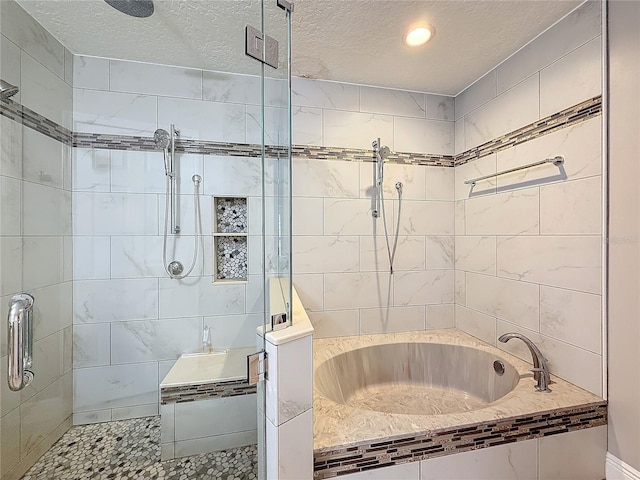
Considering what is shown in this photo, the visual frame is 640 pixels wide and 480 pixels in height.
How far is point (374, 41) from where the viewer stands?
5.66 feet

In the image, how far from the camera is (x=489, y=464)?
123cm

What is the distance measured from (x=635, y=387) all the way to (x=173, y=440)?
2125 millimetres

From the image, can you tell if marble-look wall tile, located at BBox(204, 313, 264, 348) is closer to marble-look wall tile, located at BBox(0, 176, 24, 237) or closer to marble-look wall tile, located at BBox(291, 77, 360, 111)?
marble-look wall tile, located at BBox(0, 176, 24, 237)

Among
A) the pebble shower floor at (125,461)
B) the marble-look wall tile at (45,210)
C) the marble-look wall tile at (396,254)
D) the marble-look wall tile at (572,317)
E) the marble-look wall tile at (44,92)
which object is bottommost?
the pebble shower floor at (125,461)

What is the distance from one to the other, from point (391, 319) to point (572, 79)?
1745 mm

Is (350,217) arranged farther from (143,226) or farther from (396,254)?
(143,226)

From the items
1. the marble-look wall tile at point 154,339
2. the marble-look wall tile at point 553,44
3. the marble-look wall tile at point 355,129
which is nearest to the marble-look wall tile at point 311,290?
the marble-look wall tile at point 154,339

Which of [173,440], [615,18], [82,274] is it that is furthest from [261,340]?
[615,18]

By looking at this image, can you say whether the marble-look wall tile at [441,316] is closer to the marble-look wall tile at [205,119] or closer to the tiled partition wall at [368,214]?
the tiled partition wall at [368,214]

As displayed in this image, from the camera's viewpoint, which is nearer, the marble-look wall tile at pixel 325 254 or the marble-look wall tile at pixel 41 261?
the marble-look wall tile at pixel 41 261

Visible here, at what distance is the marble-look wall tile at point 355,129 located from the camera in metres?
2.16

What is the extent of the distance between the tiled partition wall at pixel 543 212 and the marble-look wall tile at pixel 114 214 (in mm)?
2164

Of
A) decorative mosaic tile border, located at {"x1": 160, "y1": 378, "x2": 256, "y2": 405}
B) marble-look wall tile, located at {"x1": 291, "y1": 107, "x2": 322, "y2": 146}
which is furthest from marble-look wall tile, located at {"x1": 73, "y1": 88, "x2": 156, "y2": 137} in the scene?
decorative mosaic tile border, located at {"x1": 160, "y1": 378, "x2": 256, "y2": 405}

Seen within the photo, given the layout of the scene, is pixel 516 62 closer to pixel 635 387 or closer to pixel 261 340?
pixel 635 387
